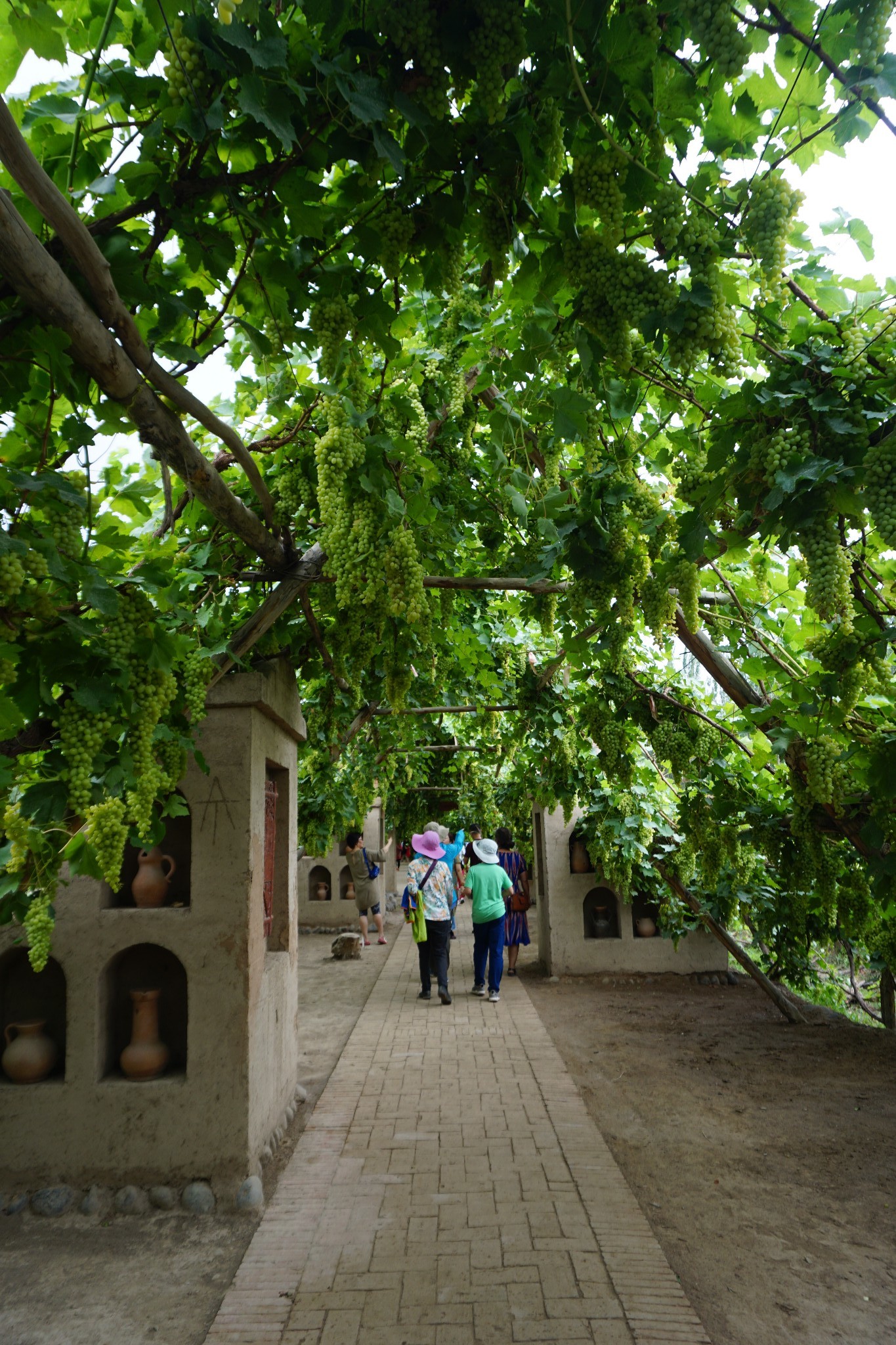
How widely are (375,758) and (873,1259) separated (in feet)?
25.0

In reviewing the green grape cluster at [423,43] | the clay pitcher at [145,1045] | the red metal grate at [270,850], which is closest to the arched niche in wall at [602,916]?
the red metal grate at [270,850]

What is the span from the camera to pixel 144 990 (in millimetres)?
4344

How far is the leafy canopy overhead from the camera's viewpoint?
182cm

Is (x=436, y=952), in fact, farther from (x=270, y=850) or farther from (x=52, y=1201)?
(x=52, y=1201)

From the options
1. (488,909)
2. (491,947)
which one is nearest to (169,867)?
(488,909)

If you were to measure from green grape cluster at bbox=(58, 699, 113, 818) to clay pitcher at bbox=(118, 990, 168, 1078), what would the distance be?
8.09 feet

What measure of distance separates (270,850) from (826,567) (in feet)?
12.8

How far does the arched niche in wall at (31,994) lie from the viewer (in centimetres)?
451

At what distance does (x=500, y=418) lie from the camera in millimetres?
3938

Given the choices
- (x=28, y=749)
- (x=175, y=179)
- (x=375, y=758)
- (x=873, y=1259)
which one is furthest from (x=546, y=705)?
(x=175, y=179)

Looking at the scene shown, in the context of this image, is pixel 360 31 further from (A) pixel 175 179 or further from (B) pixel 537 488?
(B) pixel 537 488

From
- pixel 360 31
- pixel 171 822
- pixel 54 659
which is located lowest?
pixel 171 822

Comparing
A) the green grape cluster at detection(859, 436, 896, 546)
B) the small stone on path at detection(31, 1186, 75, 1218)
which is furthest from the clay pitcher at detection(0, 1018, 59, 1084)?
the green grape cluster at detection(859, 436, 896, 546)

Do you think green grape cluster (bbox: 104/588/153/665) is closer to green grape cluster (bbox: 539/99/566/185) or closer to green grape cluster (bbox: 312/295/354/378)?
green grape cluster (bbox: 312/295/354/378)
